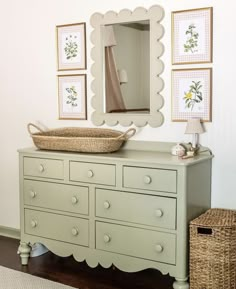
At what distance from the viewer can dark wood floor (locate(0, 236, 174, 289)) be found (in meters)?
3.14

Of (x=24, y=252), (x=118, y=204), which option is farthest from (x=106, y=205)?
(x=24, y=252)

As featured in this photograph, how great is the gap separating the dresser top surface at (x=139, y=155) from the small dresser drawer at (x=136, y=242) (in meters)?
0.44

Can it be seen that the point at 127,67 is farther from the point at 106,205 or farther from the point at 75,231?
the point at 75,231

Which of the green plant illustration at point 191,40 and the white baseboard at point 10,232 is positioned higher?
the green plant illustration at point 191,40

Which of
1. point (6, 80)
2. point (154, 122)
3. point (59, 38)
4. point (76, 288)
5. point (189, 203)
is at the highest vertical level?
point (59, 38)

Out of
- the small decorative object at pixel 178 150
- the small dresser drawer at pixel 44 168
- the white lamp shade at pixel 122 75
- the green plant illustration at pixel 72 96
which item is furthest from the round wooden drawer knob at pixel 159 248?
the green plant illustration at pixel 72 96

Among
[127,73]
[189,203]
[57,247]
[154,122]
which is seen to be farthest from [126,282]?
[127,73]

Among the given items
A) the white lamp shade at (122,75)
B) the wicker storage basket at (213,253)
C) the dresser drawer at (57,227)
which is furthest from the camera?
the white lamp shade at (122,75)

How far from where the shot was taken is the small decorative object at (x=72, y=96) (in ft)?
12.0

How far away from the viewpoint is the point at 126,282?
3.18 metres

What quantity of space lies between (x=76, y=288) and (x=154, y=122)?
1.25 meters

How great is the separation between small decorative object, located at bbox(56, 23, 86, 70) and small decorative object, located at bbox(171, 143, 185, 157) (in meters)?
1.03

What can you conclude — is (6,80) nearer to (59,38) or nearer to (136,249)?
(59,38)

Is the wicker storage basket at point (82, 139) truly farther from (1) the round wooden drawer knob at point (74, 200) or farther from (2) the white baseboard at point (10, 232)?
(2) the white baseboard at point (10, 232)
